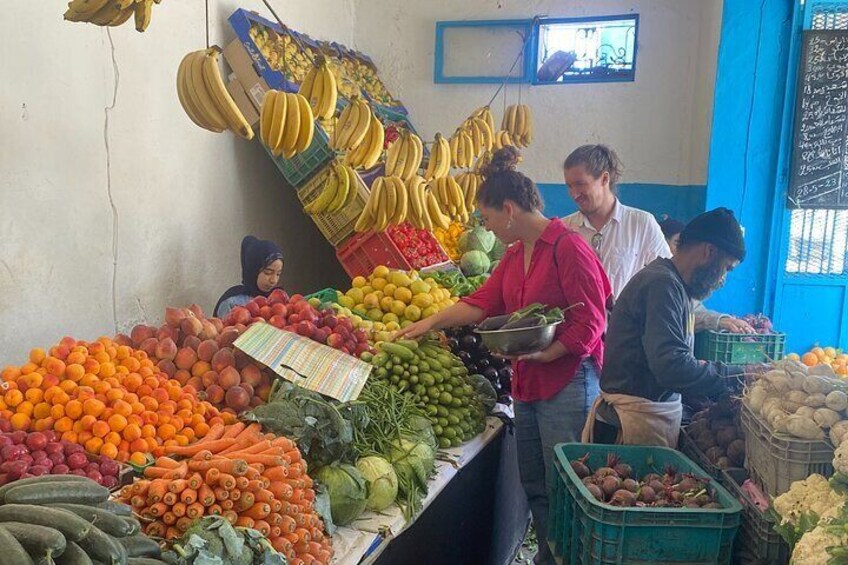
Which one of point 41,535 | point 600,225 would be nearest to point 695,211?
point 600,225

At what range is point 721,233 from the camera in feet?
8.18

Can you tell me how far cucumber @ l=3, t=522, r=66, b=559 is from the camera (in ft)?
3.90

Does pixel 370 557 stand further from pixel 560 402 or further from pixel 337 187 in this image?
pixel 337 187

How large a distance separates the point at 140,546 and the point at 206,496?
247 millimetres

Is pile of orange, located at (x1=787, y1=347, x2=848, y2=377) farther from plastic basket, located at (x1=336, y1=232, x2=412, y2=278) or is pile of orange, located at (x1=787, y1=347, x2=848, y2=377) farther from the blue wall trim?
plastic basket, located at (x1=336, y1=232, x2=412, y2=278)

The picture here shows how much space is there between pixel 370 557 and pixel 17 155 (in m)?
2.98

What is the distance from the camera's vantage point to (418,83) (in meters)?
7.54

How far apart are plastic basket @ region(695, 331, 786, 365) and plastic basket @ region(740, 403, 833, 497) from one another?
1479mm

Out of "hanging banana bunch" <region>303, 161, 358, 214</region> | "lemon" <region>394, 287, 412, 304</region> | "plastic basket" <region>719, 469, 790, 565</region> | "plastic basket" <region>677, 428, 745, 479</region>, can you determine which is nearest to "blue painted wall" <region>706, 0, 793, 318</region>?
"hanging banana bunch" <region>303, 161, 358, 214</region>

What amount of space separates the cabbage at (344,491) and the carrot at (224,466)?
408mm

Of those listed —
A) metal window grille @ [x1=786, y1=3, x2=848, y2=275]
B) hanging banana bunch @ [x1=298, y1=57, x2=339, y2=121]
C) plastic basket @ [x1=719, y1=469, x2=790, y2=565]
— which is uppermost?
hanging banana bunch @ [x1=298, y1=57, x2=339, y2=121]

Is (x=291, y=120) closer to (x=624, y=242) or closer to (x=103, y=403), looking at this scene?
(x=103, y=403)

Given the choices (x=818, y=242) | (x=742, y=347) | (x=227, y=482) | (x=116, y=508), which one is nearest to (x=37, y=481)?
(x=116, y=508)

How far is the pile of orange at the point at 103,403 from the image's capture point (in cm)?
206
